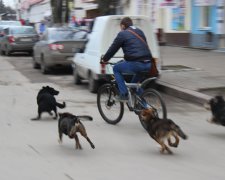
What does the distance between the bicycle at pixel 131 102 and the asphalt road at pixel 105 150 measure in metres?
0.18

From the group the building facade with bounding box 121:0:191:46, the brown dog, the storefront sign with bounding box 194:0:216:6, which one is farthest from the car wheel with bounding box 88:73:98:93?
the storefront sign with bounding box 194:0:216:6

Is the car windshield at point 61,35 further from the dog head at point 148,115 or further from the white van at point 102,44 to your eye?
the dog head at point 148,115

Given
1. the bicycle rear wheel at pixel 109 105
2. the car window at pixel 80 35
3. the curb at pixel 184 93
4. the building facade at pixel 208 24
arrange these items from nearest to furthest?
1. the bicycle rear wheel at pixel 109 105
2. the curb at pixel 184 93
3. the car window at pixel 80 35
4. the building facade at pixel 208 24

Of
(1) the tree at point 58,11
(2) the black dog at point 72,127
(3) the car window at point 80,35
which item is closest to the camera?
(2) the black dog at point 72,127

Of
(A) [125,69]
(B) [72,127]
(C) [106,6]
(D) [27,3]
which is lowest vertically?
(D) [27,3]

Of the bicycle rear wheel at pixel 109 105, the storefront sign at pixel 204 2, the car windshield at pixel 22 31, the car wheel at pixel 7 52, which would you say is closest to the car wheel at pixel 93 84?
the bicycle rear wheel at pixel 109 105

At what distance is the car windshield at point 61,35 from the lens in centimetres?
1547

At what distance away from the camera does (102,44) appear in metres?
10.9

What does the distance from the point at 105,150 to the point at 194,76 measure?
730 centimetres

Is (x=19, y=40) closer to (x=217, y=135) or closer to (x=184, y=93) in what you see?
(x=184, y=93)

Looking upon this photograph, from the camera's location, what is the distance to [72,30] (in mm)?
16094

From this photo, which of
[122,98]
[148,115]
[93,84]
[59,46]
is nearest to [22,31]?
[59,46]

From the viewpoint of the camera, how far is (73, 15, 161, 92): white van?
35.9 ft

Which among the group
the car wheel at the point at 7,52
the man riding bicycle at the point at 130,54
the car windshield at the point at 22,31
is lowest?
the car wheel at the point at 7,52
